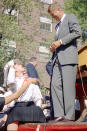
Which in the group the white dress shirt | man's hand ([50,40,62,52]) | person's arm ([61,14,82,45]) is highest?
person's arm ([61,14,82,45])

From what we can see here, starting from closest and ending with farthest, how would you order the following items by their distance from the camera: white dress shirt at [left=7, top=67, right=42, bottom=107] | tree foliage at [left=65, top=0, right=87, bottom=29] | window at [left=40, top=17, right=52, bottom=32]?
white dress shirt at [left=7, top=67, right=42, bottom=107], tree foliage at [left=65, top=0, right=87, bottom=29], window at [left=40, top=17, right=52, bottom=32]

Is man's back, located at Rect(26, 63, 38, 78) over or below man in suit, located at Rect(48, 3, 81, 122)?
below

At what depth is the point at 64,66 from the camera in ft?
11.6

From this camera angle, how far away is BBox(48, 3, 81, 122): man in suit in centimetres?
338

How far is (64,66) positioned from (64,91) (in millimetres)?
325

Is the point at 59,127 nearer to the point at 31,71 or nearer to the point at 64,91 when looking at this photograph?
the point at 64,91

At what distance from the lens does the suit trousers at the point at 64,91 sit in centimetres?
337

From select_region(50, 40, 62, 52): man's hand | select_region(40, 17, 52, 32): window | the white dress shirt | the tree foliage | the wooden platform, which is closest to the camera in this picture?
the wooden platform

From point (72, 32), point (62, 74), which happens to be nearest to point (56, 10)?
point (72, 32)

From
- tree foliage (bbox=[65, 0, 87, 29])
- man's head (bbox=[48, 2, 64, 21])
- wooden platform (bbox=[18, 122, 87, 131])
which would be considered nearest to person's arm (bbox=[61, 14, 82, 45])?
man's head (bbox=[48, 2, 64, 21])

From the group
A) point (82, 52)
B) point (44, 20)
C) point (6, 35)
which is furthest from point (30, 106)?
point (44, 20)

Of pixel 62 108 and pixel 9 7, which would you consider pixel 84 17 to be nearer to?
pixel 9 7

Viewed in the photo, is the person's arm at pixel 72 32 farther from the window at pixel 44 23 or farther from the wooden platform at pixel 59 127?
the window at pixel 44 23

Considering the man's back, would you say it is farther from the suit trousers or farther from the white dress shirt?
the suit trousers
